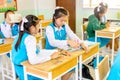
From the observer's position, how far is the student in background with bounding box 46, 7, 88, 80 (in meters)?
2.53

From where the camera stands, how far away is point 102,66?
1.68 meters

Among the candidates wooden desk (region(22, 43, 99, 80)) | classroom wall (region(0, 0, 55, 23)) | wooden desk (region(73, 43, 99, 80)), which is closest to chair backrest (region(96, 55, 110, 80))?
wooden desk (region(22, 43, 99, 80))

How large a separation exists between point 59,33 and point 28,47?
2.77 feet

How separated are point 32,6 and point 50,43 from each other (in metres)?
4.42

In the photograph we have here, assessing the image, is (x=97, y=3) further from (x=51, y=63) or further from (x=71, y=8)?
(x=51, y=63)

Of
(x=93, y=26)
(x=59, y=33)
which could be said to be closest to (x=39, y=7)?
(x=93, y=26)

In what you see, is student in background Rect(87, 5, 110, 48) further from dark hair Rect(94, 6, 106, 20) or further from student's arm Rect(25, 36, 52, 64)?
student's arm Rect(25, 36, 52, 64)

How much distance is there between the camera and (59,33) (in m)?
2.75

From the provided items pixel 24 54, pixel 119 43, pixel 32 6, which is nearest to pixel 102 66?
pixel 24 54

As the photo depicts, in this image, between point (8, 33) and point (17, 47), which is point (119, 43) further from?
point (17, 47)

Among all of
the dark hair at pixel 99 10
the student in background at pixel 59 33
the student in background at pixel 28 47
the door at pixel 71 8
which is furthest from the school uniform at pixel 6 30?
the door at pixel 71 8

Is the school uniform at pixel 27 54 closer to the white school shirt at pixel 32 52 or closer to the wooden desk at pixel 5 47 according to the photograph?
the white school shirt at pixel 32 52

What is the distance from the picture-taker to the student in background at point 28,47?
78.1 inches

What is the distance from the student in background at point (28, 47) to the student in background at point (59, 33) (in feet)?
1.31
